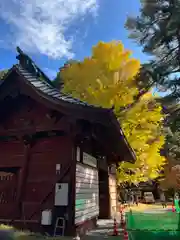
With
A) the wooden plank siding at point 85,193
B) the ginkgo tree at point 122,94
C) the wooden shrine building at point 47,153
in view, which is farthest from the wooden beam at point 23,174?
the ginkgo tree at point 122,94

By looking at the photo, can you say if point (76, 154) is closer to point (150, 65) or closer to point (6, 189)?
point (6, 189)

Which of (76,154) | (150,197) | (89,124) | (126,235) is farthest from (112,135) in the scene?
(150,197)

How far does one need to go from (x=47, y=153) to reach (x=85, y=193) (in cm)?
195

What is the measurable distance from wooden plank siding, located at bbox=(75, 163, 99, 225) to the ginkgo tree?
5.86m

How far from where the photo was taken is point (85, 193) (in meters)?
7.40

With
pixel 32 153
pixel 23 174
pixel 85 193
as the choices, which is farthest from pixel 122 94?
pixel 23 174

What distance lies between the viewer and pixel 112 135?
751 cm

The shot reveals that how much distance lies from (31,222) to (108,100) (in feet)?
29.3

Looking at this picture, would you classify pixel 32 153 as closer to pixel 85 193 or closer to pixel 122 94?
pixel 85 193

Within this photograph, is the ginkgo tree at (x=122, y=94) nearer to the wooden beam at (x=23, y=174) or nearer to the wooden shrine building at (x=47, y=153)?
the wooden shrine building at (x=47, y=153)

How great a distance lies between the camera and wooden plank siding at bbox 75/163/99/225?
662cm

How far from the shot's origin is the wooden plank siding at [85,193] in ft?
21.7

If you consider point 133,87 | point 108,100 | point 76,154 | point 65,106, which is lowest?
point 76,154

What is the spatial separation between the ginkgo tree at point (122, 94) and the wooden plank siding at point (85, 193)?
5858 millimetres
